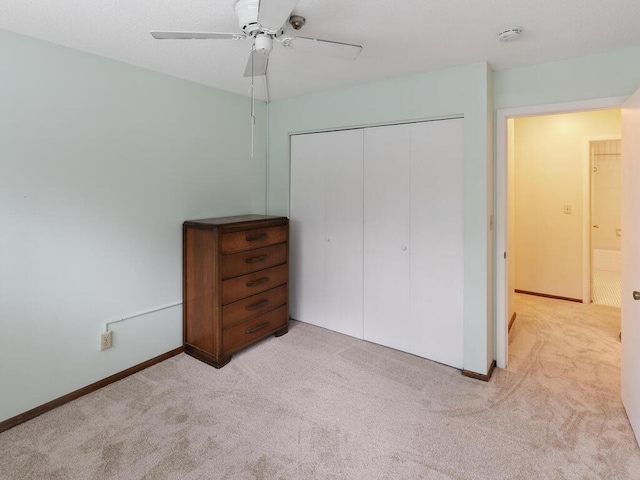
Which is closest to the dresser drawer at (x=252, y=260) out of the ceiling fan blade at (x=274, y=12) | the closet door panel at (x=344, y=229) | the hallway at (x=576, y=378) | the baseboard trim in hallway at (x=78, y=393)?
the closet door panel at (x=344, y=229)

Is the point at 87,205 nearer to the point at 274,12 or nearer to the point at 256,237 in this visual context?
the point at 256,237

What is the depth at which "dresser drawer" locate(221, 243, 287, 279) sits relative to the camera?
2739 millimetres

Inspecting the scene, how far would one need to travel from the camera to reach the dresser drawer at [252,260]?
274 cm

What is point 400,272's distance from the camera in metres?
2.96

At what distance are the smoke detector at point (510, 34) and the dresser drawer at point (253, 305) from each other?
2.42 metres

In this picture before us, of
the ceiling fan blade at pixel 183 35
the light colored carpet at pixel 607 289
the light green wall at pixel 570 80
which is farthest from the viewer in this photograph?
the light colored carpet at pixel 607 289

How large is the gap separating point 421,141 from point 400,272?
1041 millimetres

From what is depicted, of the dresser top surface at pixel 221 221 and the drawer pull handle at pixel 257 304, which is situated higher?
the dresser top surface at pixel 221 221

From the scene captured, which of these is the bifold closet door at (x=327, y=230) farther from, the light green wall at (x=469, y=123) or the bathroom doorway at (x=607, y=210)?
the bathroom doorway at (x=607, y=210)

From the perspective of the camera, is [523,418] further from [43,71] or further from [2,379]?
[43,71]

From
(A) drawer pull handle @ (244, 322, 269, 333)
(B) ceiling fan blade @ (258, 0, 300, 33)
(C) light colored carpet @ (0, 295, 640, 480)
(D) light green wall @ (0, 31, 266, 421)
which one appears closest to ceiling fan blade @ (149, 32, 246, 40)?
(B) ceiling fan blade @ (258, 0, 300, 33)

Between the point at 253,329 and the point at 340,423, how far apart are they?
119cm

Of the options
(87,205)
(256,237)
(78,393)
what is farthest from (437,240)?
(78,393)

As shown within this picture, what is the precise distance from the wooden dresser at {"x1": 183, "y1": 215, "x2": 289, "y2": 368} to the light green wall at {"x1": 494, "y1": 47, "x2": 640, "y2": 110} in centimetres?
202
